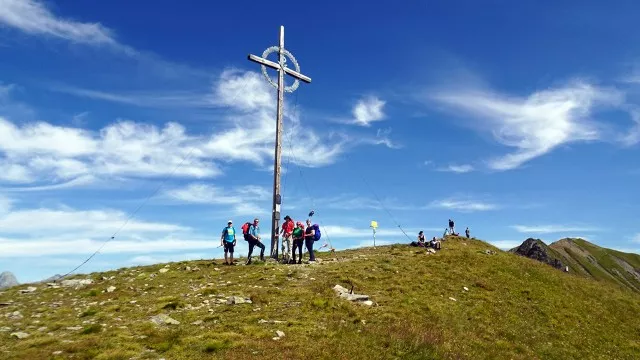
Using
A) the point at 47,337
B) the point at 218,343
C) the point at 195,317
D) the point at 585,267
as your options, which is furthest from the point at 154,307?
the point at 585,267

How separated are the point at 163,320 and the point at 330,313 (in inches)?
250

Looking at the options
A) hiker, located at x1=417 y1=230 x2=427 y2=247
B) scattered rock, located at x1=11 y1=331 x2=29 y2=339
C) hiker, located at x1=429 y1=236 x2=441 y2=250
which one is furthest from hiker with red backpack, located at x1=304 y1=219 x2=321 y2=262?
scattered rock, located at x1=11 y1=331 x2=29 y2=339

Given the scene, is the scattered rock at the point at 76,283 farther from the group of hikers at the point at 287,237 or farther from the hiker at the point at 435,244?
the hiker at the point at 435,244

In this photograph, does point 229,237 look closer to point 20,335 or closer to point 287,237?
point 287,237

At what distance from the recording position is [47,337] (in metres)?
14.5

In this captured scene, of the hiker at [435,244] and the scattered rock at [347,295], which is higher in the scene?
the hiker at [435,244]

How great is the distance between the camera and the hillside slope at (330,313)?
1361 cm

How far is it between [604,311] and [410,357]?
20.3m

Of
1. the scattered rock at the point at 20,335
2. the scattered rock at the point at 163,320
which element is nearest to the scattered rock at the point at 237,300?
the scattered rock at the point at 163,320

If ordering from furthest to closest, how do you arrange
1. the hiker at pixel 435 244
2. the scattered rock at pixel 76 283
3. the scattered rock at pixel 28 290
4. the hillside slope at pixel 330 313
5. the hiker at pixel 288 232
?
the hiker at pixel 435 244 < the hiker at pixel 288 232 < the scattered rock at pixel 76 283 < the scattered rock at pixel 28 290 < the hillside slope at pixel 330 313

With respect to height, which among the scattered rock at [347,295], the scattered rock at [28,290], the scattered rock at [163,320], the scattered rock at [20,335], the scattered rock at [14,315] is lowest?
the scattered rock at [20,335]

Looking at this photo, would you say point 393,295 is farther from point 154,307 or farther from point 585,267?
point 585,267

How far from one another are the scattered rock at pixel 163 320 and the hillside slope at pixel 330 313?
0.21m

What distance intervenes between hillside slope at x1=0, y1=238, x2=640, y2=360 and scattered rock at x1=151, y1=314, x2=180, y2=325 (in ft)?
0.70
